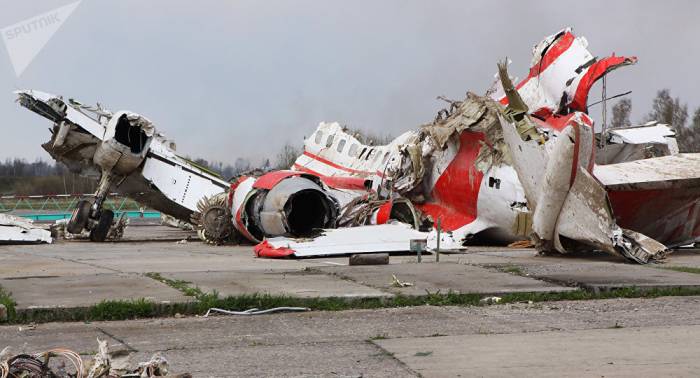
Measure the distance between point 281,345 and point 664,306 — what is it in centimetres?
367

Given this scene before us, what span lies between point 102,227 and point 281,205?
6.63 m

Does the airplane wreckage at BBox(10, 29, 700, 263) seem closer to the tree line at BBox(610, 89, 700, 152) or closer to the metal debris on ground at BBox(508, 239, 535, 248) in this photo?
the metal debris on ground at BBox(508, 239, 535, 248)

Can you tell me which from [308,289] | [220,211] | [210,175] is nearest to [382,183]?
[220,211]

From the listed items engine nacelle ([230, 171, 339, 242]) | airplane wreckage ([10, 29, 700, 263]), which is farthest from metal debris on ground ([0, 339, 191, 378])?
engine nacelle ([230, 171, 339, 242])

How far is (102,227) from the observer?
21156 mm

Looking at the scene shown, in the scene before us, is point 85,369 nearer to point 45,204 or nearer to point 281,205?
point 281,205

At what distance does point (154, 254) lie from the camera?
48.9 feet

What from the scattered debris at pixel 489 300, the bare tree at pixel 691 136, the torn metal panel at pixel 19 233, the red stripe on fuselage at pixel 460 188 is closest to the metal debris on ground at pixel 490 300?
the scattered debris at pixel 489 300

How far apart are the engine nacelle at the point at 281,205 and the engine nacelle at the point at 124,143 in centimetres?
446

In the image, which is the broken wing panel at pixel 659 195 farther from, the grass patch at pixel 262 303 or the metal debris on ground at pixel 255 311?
the metal debris on ground at pixel 255 311

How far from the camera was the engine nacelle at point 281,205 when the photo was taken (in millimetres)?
16703

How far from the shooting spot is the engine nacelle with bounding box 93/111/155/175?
70.1 ft

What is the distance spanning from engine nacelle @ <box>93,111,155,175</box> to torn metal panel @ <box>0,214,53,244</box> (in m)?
2.77

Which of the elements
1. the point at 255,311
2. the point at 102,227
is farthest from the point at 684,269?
the point at 102,227
